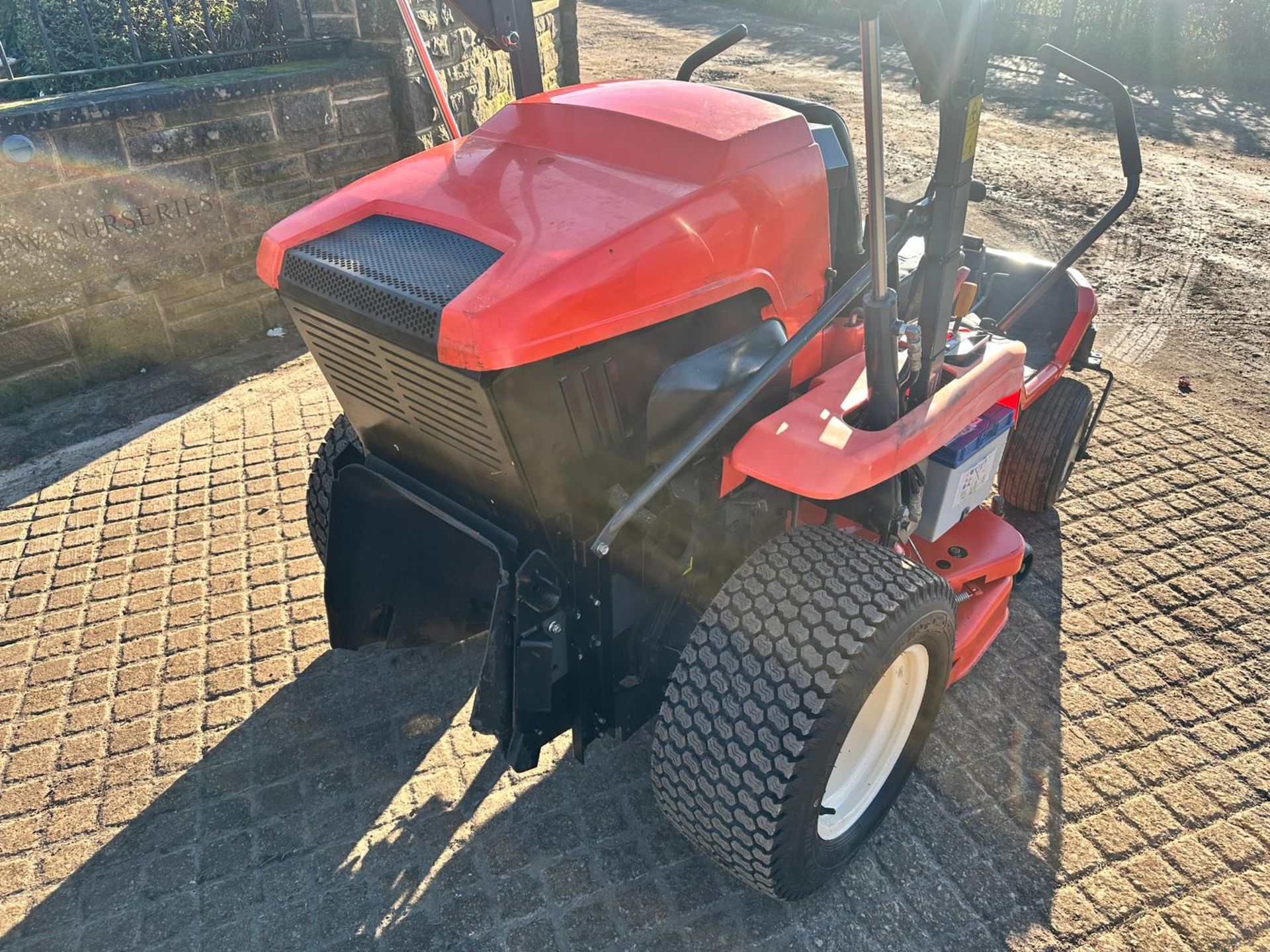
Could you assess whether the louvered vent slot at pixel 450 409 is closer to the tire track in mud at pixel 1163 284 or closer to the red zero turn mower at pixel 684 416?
the red zero turn mower at pixel 684 416

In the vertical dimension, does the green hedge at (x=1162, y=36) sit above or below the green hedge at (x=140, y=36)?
below

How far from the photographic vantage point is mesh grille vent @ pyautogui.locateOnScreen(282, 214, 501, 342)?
6.19 feet

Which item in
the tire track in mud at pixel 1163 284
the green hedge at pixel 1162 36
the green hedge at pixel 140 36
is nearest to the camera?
the green hedge at pixel 140 36

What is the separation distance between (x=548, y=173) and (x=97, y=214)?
3027 mm

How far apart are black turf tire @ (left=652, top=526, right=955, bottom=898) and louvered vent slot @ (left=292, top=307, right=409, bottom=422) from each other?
2.94 ft

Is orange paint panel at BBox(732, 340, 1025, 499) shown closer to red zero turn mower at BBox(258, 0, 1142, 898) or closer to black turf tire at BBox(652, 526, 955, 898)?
red zero turn mower at BBox(258, 0, 1142, 898)

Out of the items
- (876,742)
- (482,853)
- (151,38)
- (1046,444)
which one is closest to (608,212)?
(876,742)

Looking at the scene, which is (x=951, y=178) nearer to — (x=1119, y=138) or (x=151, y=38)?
(x=1119, y=138)

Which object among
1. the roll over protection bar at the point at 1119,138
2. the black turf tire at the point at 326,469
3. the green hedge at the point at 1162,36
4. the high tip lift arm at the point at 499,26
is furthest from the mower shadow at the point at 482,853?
the green hedge at the point at 1162,36

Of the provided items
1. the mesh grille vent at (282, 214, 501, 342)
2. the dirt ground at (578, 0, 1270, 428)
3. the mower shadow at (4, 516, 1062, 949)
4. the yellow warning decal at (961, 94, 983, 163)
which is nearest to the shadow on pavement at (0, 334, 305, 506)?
the mower shadow at (4, 516, 1062, 949)

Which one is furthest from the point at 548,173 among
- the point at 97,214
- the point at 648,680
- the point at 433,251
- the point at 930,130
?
the point at 930,130

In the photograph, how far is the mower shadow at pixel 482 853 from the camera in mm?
2250

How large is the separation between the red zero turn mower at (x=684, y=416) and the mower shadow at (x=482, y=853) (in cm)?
19

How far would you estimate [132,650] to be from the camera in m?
3.06
